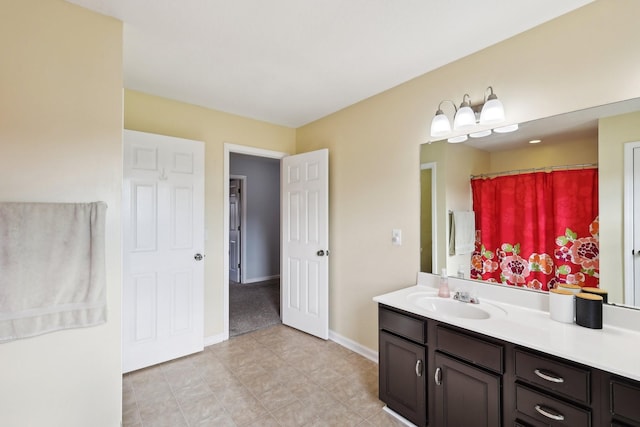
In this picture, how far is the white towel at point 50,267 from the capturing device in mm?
1312

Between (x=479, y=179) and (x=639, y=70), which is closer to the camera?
(x=639, y=70)

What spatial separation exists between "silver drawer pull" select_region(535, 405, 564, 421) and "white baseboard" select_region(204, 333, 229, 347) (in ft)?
8.74

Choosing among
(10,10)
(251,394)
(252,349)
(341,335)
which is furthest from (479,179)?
Result: (10,10)

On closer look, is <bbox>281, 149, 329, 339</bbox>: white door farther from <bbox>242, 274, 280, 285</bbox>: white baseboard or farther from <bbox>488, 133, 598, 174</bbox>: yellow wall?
<bbox>242, 274, 280, 285</bbox>: white baseboard

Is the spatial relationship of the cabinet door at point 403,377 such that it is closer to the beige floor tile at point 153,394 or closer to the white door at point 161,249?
the beige floor tile at point 153,394

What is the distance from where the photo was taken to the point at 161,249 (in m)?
2.55

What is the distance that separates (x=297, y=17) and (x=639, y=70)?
67.8 inches

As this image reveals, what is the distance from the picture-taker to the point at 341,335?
2.94m

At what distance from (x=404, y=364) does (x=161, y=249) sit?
7.15ft

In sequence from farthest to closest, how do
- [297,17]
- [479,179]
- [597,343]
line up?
[479,179] → [297,17] → [597,343]

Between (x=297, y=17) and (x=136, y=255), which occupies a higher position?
(x=297, y=17)

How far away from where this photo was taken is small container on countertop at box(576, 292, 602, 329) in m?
1.37

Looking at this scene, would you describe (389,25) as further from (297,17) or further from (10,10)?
(10,10)

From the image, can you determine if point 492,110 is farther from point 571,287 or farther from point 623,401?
point 623,401
